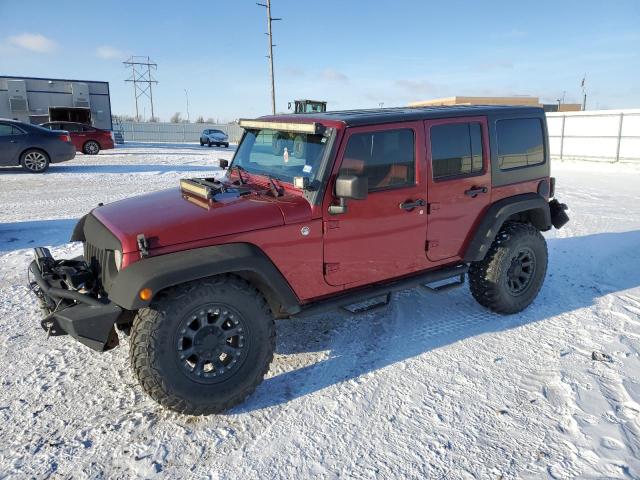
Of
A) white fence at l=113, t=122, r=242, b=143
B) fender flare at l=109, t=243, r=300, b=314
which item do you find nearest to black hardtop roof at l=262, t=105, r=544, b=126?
fender flare at l=109, t=243, r=300, b=314

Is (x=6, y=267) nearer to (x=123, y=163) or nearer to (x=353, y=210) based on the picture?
(x=353, y=210)

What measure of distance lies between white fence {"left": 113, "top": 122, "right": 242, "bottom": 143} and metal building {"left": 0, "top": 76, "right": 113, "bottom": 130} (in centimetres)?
1072

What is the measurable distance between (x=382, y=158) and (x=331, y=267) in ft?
3.04

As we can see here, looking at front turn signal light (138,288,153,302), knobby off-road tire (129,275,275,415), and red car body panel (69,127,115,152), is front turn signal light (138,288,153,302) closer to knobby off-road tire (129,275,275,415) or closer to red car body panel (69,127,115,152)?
knobby off-road tire (129,275,275,415)

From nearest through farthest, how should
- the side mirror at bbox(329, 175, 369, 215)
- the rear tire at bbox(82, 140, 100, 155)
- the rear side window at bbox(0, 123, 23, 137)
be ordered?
1. the side mirror at bbox(329, 175, 369, 215)
2. the rear side window at bbox(0, 123, 23, 137)
3. the rear tire at bbox(82, 140, 100, 155)

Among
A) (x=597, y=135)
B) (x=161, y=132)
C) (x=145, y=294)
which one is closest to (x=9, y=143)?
(x=145, y=294)

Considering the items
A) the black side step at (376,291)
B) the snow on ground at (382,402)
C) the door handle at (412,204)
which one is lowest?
the snow on ground at (382,402)

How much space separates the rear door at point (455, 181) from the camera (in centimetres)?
390

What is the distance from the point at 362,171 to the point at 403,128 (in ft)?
1.74

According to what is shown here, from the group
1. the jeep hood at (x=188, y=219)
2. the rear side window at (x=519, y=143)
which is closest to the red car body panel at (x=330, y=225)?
the jeep hood at (x=188, y=219)

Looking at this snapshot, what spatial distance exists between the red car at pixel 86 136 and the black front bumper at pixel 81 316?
60.8 feet

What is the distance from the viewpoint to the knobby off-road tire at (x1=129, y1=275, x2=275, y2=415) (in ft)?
9.42

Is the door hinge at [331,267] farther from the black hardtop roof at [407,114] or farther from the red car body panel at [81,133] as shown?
the red car body panel at [81,133]

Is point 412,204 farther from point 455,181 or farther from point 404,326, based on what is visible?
point 404,326
